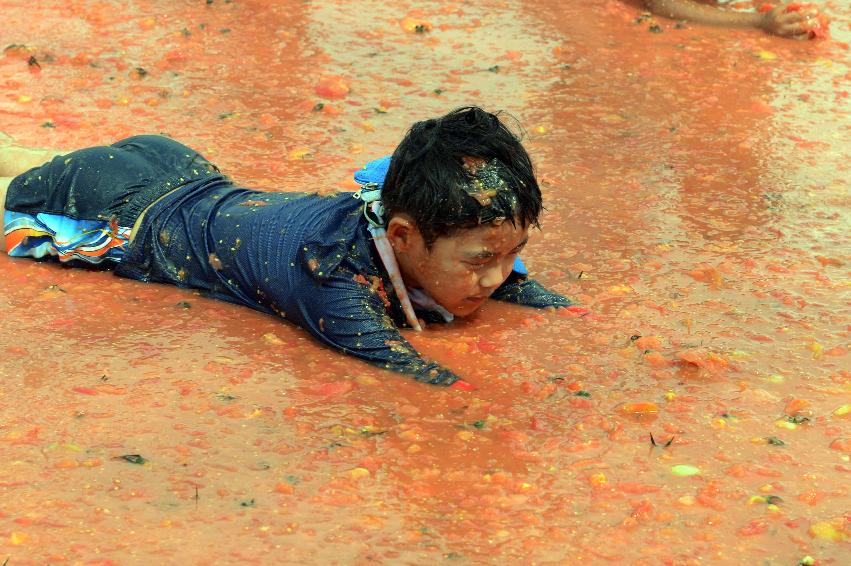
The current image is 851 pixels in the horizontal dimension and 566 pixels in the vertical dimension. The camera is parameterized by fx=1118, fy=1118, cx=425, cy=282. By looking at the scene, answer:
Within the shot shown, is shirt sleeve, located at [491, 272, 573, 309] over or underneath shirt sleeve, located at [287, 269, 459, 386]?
underneath

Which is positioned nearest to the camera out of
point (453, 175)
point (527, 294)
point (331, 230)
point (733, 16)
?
point (453, 175)

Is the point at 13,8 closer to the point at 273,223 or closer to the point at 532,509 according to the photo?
the point at 273,223

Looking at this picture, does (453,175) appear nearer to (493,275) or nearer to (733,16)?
(493,275)

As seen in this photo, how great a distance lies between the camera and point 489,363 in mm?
3580

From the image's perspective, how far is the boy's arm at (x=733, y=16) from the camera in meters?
7.00

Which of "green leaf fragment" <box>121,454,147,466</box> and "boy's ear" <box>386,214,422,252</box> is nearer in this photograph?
"green leaf fragment" <box>121,454,147,466</box>

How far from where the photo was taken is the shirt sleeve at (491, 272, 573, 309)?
3.97m

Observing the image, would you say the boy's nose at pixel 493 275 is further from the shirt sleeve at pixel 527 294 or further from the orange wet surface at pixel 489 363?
the shirt sleeve at pixel 527 294

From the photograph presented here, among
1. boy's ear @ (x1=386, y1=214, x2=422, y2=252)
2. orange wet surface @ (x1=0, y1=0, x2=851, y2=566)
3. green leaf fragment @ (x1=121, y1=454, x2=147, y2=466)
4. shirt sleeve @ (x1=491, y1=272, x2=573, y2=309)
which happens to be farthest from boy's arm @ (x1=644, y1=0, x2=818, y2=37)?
green leaf fragment @ (x1=121, y1=454, x2=147, y2=466)

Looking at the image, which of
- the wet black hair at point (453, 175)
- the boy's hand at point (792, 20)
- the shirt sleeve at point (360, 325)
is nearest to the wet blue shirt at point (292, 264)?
the shirt sleeve at point (360, 325)

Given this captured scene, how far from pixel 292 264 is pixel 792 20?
4.55 meters

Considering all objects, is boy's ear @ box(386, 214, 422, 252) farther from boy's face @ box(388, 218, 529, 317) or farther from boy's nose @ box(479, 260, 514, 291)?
boy's nose @ box(479, 260, 514, 291)

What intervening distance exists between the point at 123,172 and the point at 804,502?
8.88 feet

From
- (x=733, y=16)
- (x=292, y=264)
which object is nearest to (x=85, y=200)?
(x=292, y=264)
